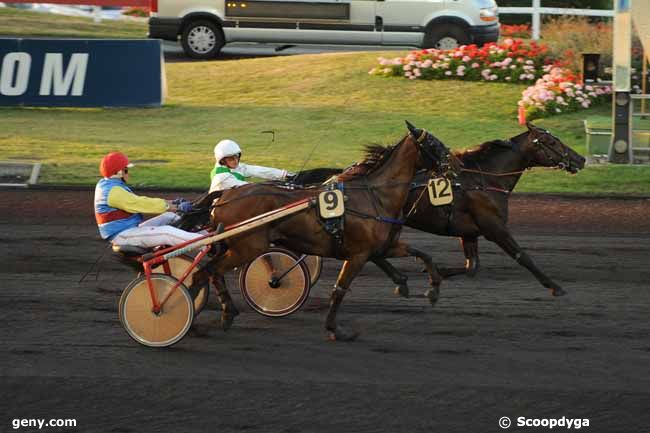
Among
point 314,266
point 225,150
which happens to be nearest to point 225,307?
point 225,150

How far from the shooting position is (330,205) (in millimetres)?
8523

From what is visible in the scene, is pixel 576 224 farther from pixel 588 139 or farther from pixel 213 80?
pixel 213 80

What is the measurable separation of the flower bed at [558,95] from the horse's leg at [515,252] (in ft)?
31.2

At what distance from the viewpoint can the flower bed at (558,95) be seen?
19.2 m

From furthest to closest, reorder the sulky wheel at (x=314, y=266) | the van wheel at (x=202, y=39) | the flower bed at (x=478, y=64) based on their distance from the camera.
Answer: the van wheel at (x=202, y=39), the flower bed at (x=478, y=64), the sulky wheel at (x=314, y=266)

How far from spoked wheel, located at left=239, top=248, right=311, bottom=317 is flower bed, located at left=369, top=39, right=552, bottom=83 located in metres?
12.1

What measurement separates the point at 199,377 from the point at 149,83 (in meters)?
13.1

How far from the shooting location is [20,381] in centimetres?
767

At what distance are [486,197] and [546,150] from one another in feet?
2.37

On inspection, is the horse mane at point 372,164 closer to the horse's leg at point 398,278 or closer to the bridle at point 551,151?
the horse's leg at point 398,278

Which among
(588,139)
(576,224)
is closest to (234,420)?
(576,224)

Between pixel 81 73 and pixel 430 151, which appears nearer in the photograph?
pixel 430 151

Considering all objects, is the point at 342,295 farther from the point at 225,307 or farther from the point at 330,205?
the point at 225,307

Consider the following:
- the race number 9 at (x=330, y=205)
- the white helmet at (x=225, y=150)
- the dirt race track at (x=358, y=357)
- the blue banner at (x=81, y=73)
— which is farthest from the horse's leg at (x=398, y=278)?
the blue banner at (x=81, y=73)
